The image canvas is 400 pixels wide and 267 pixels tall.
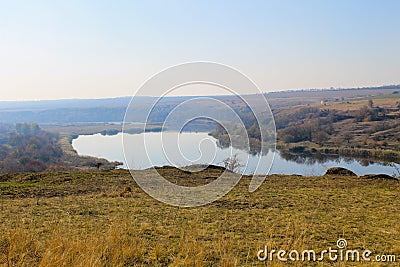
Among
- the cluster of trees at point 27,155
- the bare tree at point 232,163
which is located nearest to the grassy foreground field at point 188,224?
the bare tree at point 232,163

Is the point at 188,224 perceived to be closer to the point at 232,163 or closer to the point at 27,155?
the point at 232,163

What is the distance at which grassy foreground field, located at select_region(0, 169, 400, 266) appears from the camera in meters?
4.96

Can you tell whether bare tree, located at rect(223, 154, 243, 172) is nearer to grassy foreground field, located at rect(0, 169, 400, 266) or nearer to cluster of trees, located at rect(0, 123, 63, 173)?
grassy foreground field, located at rect(0, 169, 400, 266)

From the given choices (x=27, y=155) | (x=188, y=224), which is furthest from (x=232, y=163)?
(x=27, y=155)

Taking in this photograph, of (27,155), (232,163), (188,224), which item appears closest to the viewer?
(188,224)

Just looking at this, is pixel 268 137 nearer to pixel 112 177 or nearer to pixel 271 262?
pixel 112 177

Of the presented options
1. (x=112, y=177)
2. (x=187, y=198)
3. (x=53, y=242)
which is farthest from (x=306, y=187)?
(x=53, y=242)

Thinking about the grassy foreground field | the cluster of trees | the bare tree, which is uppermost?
the grassy foreground field

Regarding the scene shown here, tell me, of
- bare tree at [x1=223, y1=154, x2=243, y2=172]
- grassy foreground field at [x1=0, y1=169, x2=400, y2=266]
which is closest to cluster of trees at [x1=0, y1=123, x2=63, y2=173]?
bare tree at [x1=223, y1=154, x2=243, y2=172]

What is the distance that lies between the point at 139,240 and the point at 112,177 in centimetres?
998

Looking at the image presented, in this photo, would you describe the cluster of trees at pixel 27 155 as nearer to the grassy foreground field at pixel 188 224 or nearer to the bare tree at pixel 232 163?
the bare tree at pixel 232 163

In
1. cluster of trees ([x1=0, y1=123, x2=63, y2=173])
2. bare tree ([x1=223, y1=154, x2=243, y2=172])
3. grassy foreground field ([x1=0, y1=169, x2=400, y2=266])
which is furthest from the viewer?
cluster of trees ([x1=0, y1=123, x2=63, y2=173])

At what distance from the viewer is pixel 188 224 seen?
7375mm

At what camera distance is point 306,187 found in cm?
1272
